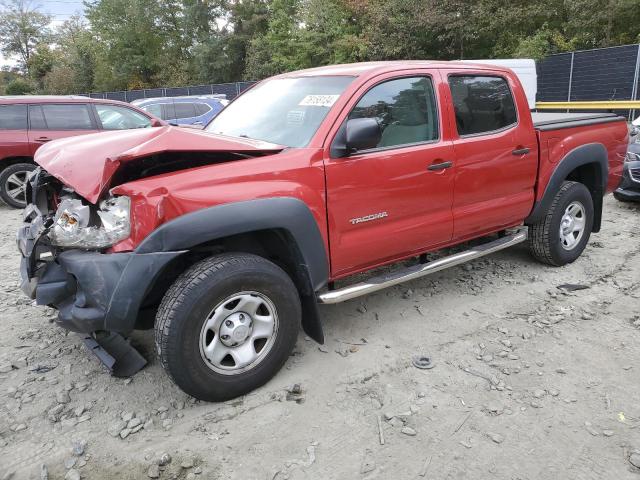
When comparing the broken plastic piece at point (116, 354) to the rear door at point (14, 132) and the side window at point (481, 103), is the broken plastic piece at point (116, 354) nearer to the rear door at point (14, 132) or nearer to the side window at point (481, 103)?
the side window at point (481, 103)

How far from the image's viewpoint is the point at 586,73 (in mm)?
16953

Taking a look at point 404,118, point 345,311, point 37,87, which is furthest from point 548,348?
point 37,87

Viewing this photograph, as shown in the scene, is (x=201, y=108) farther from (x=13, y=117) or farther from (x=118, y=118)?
(x=13, y=117)

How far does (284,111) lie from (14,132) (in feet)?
20.5

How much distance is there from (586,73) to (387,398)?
1774cm

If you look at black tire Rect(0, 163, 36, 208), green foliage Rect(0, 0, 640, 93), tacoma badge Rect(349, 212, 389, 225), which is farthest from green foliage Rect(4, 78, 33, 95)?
tacoma badge Rect(349, 212, 389, 225)

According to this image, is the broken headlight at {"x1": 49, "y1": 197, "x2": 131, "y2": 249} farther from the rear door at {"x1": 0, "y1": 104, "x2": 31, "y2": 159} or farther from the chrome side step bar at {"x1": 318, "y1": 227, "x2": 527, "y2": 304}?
the rear door at {"x1": 0, "y1": 104, "x2": 31, "y2": 159}

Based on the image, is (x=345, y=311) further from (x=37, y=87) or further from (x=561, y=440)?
(x=37, y=87)

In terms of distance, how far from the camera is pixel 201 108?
13.0 metres

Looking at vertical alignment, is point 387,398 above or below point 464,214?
below

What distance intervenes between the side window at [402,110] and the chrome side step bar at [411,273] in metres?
0.90

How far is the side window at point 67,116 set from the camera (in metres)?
7.96

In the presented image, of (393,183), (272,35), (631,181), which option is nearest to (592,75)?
(631,181)

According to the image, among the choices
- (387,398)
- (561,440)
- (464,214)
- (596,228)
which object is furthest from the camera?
(596,228)
